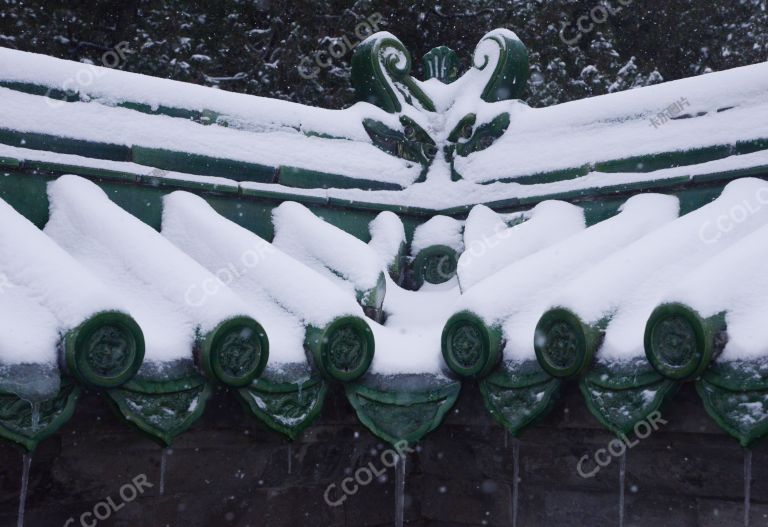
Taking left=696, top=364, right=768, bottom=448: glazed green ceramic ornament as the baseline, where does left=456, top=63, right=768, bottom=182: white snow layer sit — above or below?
above

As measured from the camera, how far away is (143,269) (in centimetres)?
327

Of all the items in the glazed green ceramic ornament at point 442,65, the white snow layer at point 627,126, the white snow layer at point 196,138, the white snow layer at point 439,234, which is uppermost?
the glazed green ceramic ornament at point 442,65

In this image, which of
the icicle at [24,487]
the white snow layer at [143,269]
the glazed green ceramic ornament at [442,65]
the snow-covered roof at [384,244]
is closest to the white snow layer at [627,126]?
the snow-covered roof at [384,244]

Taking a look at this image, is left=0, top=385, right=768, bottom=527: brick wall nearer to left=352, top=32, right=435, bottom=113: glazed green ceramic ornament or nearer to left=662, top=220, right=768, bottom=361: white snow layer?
left=662, top=220, right=768, bottom=361: white snow layer

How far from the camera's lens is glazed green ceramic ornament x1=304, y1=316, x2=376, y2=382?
324cm

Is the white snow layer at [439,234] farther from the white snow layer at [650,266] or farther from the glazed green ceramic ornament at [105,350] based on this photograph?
the glazed green ceramic ornament at [105,350]

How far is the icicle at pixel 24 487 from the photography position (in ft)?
9.99

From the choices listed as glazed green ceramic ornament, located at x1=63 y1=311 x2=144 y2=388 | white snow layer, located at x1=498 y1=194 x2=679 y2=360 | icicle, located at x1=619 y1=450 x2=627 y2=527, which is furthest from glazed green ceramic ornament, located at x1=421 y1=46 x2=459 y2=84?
glazed green ceramic ornament, located at x1=63 y1=311 x2=144 y2=388

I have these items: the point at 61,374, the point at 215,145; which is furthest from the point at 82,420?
the point at 215,145

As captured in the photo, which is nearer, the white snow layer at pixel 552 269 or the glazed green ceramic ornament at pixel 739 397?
the glazed green ceramic ornament at pixel 739 397

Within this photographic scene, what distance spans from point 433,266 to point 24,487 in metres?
2.30

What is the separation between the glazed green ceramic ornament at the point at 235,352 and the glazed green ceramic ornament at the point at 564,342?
3.38ft

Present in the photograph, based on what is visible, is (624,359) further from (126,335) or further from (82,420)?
(82,420)

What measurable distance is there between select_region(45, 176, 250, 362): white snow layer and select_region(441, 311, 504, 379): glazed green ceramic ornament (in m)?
0.85
